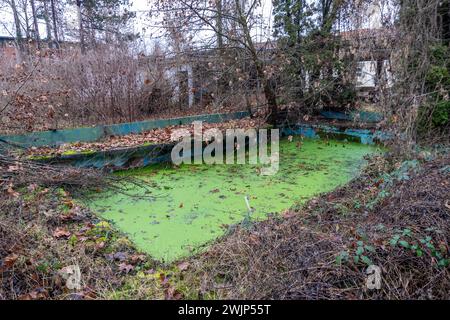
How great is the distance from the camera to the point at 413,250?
2.11 metres

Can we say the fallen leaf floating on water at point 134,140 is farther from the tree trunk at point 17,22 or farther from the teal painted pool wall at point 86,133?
the tree trunk at point 17,22

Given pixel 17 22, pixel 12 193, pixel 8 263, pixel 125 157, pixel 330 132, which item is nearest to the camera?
pixel 8 263

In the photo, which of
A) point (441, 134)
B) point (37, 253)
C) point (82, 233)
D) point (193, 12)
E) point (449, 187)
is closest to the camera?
point (37, 253)

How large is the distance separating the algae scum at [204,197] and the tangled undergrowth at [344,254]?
0.65 meters

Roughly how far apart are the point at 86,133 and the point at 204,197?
10.9 feet

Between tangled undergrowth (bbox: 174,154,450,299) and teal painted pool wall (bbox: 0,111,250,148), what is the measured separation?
179 inches

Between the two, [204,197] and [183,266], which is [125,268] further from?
[204,197]

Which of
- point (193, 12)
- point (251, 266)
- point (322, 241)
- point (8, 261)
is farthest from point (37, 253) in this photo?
point (193, 12)

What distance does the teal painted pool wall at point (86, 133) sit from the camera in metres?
5.62

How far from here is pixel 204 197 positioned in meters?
4.41

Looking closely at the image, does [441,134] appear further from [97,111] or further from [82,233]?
[97,111]

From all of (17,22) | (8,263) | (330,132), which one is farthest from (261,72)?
(17,22)

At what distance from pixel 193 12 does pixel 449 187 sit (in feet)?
18.2

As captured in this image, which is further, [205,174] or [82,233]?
[205,174]
